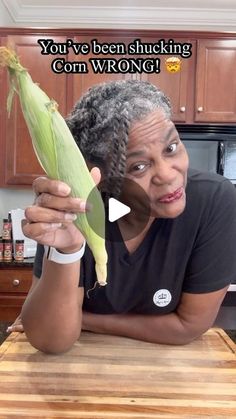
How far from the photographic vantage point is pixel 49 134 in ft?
1.49

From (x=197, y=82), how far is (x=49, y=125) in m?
2.30

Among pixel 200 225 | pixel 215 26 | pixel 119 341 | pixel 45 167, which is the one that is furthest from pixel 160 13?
pixel 45 167

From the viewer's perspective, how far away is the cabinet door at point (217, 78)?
8.49 ft

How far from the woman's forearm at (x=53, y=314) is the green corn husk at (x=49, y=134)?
0.29 m

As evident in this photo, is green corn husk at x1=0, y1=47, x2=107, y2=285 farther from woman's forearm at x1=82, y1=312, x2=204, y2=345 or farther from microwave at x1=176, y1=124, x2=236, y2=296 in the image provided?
microwave at x1=176, y1=124, x2=236, y2=296

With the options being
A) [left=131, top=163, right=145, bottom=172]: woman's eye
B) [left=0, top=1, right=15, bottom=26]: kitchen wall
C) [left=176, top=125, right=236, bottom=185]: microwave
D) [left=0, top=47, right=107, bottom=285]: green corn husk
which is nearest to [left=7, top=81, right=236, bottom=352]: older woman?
[left=131, top=163, right=145, bottom=172]: woman's eye

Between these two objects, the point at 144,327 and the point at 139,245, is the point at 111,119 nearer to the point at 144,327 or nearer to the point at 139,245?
the point at 139,245

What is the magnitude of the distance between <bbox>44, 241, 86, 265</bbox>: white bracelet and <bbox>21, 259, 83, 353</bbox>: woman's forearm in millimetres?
58

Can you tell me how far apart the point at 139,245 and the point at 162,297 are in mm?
122

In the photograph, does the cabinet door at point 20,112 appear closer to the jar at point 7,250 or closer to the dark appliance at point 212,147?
the jar at point 7,250

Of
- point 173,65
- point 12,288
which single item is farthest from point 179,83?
point 12,288

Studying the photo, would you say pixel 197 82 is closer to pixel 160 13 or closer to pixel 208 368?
pixel 160 13

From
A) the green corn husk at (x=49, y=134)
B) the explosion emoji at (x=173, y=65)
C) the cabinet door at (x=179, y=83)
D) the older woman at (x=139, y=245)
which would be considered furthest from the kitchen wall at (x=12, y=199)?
the green corn husk at (x=49, y=134)

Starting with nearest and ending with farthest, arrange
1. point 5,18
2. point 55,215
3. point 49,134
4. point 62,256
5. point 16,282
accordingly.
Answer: point 49,134 → point 55,215 → point 62,256 → point 16,282 → point 5,18
